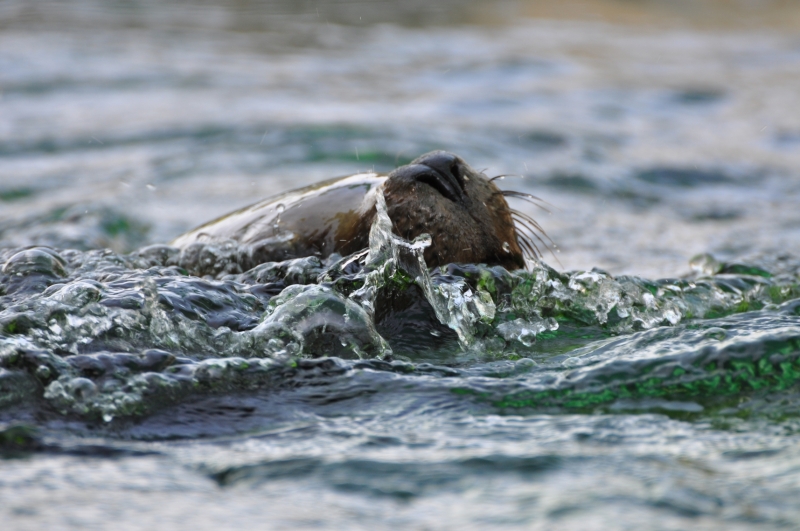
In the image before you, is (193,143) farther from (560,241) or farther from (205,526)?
(205,526)

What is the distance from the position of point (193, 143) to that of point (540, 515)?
6.10m

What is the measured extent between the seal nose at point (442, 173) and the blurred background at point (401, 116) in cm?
34

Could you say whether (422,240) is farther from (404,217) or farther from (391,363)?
(391,363)

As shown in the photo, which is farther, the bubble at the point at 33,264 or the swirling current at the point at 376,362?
the bubble at the point at 33,264

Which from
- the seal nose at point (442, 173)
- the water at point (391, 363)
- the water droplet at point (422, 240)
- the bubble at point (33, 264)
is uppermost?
the seal nose at point (442, 173)

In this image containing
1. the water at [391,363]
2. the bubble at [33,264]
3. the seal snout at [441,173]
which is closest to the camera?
the water at [391,363]

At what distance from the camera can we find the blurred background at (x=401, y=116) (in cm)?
616

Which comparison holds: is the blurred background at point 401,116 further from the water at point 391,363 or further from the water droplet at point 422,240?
the water droplet at point 422,240

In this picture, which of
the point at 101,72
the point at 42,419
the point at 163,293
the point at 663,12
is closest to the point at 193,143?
the point at 101,72

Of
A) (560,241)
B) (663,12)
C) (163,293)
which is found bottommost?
(560,241)

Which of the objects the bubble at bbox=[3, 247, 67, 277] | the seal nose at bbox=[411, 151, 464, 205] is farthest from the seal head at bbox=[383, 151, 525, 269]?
the bubble at bbox=[3, 247, 67, 277]

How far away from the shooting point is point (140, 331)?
2861mm

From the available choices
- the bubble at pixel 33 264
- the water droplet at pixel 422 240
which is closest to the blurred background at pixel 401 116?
the water droplet at pixel 422 240

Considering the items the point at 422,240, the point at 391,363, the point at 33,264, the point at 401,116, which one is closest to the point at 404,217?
the point at 422,240
